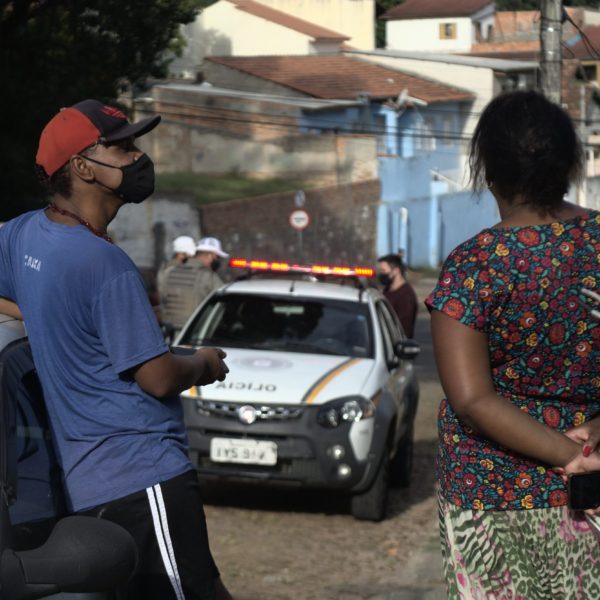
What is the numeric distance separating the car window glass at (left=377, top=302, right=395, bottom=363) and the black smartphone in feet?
21.3

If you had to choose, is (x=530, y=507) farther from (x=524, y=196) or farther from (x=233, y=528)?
(x=233, y=528)

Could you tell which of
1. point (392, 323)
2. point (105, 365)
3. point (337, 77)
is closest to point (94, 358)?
point (105, 365)

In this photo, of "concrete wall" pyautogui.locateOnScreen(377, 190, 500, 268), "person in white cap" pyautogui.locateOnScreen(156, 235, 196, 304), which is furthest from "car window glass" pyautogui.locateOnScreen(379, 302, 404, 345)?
"concrete wall" pyautogui.locateOnScreen(377, 190, 500, 268)

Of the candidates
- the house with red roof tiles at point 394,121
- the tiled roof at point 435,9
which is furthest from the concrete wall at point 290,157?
the tiled roof at point 435,9

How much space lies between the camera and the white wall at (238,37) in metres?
60.2

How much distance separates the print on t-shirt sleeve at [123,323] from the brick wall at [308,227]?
31.4 meters

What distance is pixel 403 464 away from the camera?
10266 millimetres

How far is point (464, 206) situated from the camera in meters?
46.7

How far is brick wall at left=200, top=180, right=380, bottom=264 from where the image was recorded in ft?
119

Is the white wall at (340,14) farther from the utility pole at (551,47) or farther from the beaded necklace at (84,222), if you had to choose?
the beaded necklace at (84,222)

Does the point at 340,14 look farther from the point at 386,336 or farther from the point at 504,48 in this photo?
the point at 386,336

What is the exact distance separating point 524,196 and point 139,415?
3.66ft

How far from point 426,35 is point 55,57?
63445 mm

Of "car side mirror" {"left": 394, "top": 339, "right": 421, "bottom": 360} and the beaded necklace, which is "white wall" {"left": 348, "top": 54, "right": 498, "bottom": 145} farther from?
the beaded necklace
